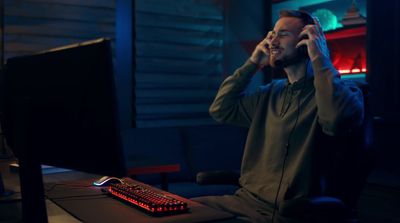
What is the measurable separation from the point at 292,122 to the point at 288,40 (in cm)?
40

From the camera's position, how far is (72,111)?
1.34 metres

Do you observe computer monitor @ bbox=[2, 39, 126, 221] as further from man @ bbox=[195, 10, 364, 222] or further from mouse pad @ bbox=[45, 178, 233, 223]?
man @ bbox=[195, 10, 364, 222]

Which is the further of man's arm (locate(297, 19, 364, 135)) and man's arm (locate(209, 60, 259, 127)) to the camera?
man's arm (locate(209, 60, 259, 127))

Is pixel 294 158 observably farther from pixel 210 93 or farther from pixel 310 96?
pixel 210 93

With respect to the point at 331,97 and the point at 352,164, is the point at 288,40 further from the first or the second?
the point at 352,164

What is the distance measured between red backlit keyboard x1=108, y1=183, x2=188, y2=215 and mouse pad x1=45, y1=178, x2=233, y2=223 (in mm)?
19

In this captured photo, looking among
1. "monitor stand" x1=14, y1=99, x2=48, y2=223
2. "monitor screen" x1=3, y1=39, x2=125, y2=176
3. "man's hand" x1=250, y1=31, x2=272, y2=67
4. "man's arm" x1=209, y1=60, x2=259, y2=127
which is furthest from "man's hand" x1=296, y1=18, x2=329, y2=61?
"monitor stand" x1=14, y1=99, x2=48, y2=223

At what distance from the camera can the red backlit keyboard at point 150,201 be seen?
4.84ft

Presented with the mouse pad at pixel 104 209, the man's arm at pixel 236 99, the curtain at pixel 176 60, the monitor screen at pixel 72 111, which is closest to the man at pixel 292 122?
the man's arm at pixel 236 99

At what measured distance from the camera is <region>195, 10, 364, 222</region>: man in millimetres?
1975

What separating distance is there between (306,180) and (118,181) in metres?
0.81

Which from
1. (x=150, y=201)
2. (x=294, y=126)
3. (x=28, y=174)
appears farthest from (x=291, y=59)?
(x=28, y=174)

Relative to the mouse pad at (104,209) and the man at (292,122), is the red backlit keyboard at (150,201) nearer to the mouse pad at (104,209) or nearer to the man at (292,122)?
the mouse pad at (104,209)

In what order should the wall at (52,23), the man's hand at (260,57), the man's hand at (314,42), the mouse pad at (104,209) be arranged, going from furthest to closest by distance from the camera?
the wall at (52,23)
the man's hand at (260,57)
the man's hand at (314,42)
the mouse pad at (104,209)
